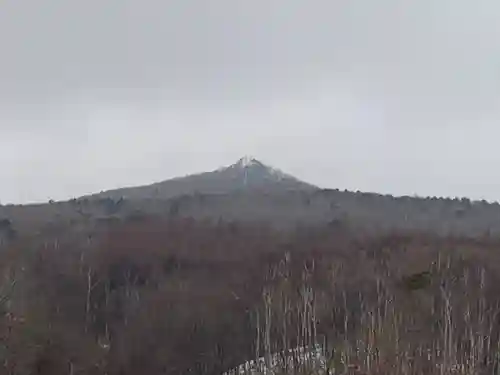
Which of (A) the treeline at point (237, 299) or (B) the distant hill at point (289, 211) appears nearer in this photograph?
(A) the treeline at point (237, 299)

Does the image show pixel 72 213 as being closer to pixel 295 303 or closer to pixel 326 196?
pixel 326 196

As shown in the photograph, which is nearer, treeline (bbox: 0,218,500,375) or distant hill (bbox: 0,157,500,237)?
treeline (bbox: 0,218,500,375)

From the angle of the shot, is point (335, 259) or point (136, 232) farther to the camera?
point (136, 232)

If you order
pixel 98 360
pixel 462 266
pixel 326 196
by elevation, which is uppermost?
pixel 326 196

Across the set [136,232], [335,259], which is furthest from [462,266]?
[136,232]

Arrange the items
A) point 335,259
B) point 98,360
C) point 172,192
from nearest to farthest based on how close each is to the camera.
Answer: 1. point 98,360
2. point 335,259
3. point 172,192

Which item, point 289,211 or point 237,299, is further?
point 289,211

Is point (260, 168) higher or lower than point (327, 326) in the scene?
higher

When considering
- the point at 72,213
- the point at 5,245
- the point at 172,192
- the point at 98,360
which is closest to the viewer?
the point at 98,360
